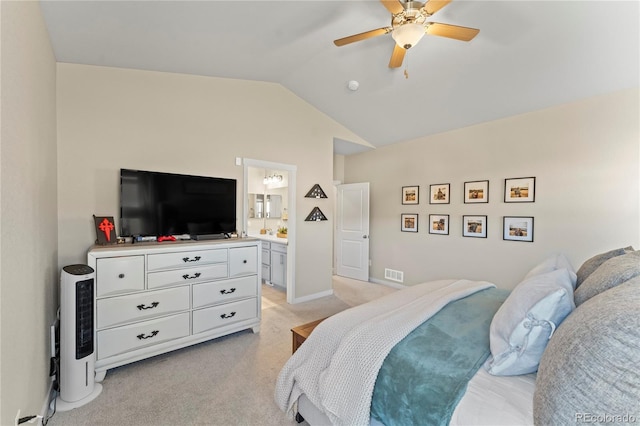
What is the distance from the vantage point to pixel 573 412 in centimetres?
78

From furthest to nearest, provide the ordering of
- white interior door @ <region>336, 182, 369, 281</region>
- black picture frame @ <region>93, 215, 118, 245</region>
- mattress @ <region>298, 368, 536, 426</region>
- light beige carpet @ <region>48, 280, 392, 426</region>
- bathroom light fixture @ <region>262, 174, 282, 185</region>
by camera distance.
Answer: bathroom light fixture @ <region>262, 174, 282, 185</region>, white interior door @ <region>336, 182, 369, 281</region>, black picture frame @ <region>93, 215, 118, 245</region>, light beige carpet @ <region>48, 280, 392, 426</region>, mattress @ <region>298, 368, 536, 426</region>

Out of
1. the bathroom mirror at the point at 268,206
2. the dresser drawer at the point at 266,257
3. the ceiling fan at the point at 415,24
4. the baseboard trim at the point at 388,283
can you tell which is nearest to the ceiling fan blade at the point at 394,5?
the ceiling fan at the point at 415,24

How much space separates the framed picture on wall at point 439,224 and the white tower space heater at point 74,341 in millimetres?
4279

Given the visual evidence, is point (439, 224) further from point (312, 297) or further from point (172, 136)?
point (172, 136)

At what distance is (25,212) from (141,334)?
53.3 inches

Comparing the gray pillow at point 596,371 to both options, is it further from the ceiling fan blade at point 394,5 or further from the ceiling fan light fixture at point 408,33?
the ceiling fan blade at point 394,5

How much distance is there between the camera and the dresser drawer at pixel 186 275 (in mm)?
2328

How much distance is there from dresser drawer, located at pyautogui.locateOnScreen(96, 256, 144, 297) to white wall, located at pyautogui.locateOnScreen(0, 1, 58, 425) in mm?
300

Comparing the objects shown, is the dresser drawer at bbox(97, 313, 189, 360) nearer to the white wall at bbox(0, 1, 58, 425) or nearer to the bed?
the white wall at bbox(0, 1, 58, 425)

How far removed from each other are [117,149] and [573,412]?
139 inches

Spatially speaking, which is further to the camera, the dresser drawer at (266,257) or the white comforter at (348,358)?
the dresser drawer at (266,257)

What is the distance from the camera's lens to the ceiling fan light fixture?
1.88 m

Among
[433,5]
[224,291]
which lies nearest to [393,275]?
[224,291]

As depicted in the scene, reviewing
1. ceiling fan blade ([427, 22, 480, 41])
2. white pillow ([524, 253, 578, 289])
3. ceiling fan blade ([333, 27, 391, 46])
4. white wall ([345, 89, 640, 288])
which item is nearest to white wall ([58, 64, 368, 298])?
white wall ([345, 89, 640, 288])
